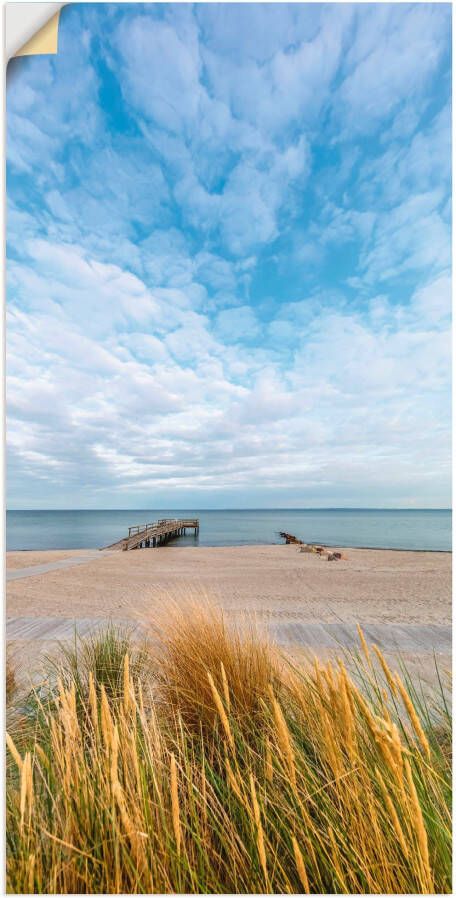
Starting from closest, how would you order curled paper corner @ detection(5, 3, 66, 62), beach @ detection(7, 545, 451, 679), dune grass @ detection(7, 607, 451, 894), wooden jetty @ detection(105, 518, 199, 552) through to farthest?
dune grass @ detection(7, 607, 451, 894) < curled paper corner @ detection(5, 3, 66, 62) < beach @ detection(7, 545, 451, 679) < wooden jetty @ detection(105, 518, 199, 552)

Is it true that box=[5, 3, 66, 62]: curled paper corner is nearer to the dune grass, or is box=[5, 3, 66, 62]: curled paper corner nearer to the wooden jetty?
the dune grass

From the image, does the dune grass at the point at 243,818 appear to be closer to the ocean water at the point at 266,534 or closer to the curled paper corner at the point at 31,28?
the ocean water at the point at 266,534

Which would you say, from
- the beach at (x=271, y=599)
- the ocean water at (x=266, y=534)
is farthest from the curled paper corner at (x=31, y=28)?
the beach at (x=271, y=599)

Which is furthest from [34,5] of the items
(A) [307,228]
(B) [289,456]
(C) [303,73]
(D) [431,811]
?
(B) [289,456]

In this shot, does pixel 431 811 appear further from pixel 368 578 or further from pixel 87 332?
pixel 368 578

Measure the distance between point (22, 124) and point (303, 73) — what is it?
122cm

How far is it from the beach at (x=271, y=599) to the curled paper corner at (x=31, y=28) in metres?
2.62

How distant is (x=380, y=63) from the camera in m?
1.51

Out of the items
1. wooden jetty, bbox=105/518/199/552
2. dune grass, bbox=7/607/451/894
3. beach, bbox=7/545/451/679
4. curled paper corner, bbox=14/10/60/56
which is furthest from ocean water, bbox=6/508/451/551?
curled paper corner, bbox=14/10/60/56

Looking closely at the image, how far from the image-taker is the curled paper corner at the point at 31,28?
1151 mm

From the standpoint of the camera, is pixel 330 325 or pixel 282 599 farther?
pixel 282 599

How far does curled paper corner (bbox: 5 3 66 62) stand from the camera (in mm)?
1151

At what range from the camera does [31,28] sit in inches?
45.8

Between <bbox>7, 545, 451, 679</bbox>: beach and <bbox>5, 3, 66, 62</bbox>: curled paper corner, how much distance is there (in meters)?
2.62
